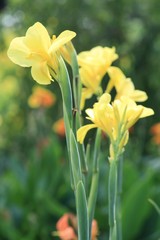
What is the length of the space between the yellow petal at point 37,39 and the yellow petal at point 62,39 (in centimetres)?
2

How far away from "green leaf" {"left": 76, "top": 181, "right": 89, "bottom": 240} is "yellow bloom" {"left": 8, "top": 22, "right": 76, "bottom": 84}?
0.17 meters

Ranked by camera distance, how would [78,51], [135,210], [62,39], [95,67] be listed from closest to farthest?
[62,39] → [95,67] → [135,210] → [78,51]

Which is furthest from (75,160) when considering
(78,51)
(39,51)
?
(78,51)

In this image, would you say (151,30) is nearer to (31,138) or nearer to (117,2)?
(117,2)

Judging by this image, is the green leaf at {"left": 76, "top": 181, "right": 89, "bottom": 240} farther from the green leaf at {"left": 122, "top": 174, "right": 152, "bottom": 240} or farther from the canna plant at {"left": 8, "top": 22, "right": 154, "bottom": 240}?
the green leaf at {"left": 122, "top": 174, "right": 152, "bottom": 240}

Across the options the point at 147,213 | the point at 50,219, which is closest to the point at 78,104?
the point at 147,213

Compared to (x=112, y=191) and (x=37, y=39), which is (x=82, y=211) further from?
(x=37, y=39)

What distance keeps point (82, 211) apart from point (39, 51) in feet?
0.81

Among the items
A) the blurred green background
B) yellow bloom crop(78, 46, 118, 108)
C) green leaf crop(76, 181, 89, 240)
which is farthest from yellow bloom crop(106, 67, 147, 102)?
the blurred green background

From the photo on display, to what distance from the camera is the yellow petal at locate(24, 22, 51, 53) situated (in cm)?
Result: 87

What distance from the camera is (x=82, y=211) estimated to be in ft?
2.83

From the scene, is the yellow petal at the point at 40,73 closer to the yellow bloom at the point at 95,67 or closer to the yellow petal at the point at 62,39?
the yellow petal at the point at 62,39

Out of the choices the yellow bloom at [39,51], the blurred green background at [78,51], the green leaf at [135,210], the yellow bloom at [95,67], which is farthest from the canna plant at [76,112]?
the blurred green background at [78,51]

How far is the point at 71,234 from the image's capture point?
1.19 m
